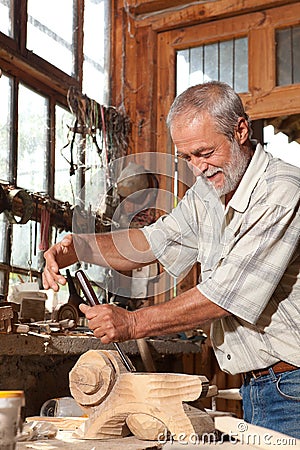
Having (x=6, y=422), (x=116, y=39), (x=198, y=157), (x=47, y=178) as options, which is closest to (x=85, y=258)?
(x=198, y=157)

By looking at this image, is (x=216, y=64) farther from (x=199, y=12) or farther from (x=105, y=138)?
(x=105, y=138)

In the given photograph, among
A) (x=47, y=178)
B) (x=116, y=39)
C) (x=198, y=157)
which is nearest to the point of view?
(x=198, y=157)

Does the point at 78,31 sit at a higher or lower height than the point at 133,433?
higher

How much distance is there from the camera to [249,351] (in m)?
1.92

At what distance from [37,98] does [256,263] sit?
7.86 ft

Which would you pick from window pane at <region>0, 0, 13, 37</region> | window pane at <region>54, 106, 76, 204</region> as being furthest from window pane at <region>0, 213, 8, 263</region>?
window pane at <region>0, 0, 13, 37</region>

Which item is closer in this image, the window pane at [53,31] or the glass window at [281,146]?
the window pane at [53,31]

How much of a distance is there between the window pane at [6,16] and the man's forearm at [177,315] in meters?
2.38

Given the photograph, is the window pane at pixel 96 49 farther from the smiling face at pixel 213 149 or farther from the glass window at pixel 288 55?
the smiling face at pixel 213 149

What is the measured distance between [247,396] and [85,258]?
2.22 feet

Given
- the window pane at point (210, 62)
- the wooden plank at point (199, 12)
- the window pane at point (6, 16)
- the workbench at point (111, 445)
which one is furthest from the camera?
the window pane at point (210, 62)

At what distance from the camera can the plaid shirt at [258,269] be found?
1.79 m

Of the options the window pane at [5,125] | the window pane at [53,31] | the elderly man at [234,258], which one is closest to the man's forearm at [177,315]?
the elderly man at [234,258]

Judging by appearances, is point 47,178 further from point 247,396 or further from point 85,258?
point 247,396
